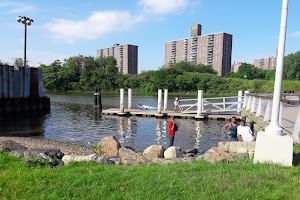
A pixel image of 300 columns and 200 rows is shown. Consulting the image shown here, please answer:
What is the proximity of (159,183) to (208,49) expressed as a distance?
139989 mm

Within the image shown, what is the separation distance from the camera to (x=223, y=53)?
5113 inches

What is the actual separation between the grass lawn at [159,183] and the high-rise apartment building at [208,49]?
116m

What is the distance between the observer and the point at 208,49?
136625 mm

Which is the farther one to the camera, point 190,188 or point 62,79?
point 62,79

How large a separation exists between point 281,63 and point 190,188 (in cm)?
372

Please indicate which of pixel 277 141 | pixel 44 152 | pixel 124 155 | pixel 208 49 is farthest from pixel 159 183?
pixel 208 49

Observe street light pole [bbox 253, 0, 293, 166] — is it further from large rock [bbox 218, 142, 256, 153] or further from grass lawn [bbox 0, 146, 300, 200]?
large rock [bbox 218, 142, 256, 153]

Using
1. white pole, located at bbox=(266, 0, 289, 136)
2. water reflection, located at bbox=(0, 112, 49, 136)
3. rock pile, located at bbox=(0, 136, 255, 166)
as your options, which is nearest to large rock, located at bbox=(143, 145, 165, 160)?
rock pile, located at bbox=(0, 136, 255, 166)

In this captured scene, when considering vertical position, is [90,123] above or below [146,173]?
below

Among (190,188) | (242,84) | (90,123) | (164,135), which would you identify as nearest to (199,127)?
(164,135)

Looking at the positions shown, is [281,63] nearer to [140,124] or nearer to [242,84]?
[140,124]

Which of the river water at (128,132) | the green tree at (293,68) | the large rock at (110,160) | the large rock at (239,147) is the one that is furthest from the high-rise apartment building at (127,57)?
the large rock at (110,160)

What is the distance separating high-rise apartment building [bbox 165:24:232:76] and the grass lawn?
116 meters

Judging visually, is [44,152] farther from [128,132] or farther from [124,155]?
[128,132]
